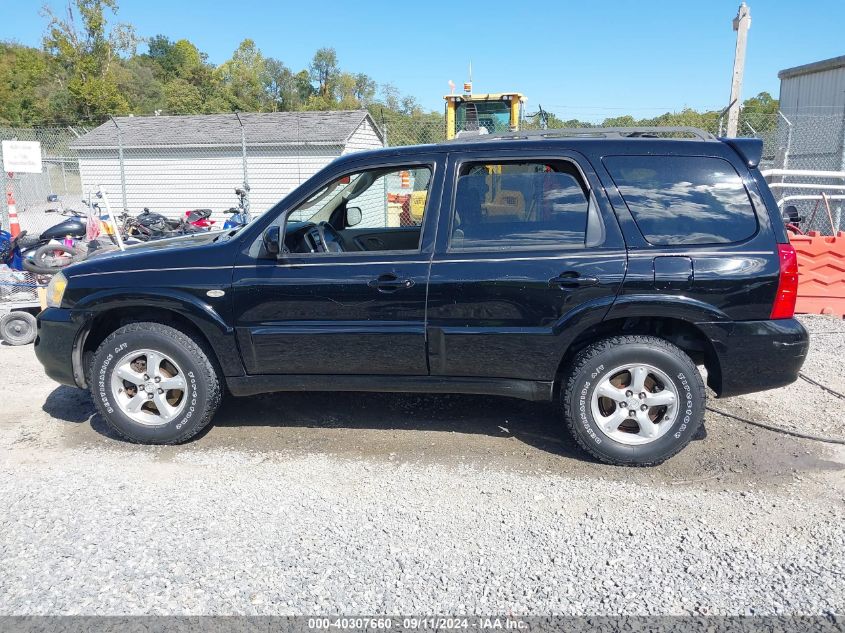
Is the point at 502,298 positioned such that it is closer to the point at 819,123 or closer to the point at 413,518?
the point at 413,518

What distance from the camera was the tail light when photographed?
11.9ft

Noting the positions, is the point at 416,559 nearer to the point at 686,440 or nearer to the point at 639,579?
the point at 639,579

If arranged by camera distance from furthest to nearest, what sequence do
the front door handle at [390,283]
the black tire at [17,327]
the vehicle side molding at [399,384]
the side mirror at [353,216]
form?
the black tire at [17,327] < the side mirror at [353,216] < the vehicle side molding at [399,384] < the front door handle at [390,283]

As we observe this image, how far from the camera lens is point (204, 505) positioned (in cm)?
350

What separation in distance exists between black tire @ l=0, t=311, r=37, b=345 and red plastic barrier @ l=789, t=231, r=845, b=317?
836 cm

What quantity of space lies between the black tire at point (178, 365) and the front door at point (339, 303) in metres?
0.30

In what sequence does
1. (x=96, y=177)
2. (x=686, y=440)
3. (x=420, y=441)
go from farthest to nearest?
(x=96, y=177)
(x=420, y=441)
(x=686, y=440)

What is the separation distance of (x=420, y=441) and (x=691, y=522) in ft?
5.66

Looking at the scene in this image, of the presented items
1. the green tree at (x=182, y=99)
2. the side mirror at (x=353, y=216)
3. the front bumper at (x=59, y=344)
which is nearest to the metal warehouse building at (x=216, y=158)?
the side mirror at (x=353, y=216)

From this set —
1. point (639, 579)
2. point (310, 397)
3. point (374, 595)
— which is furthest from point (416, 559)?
point (310, 397)

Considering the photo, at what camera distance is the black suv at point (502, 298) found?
3.70 metres

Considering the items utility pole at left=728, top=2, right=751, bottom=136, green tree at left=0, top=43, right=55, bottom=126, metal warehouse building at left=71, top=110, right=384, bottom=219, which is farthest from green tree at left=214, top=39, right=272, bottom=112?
utility pole at left=728, top=2, right=751, bottom=136

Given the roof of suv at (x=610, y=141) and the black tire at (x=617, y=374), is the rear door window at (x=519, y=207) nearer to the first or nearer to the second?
the roof of suv at (x=610, y=141)

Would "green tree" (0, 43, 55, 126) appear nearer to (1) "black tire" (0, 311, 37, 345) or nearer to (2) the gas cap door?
(1) "black tire" (0, 311, 37, 345)
